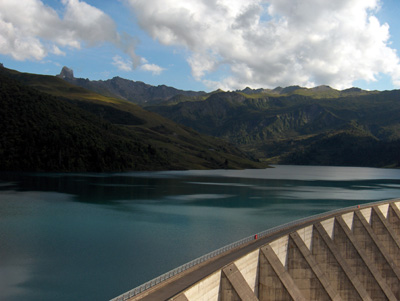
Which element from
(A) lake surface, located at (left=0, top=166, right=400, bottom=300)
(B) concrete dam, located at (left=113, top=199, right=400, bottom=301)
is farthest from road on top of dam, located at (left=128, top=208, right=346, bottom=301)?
(A) lake surface, located at (left=0, top=166, right=400, bottom=300)

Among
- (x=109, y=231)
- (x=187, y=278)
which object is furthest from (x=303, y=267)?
(x=109, y=231)

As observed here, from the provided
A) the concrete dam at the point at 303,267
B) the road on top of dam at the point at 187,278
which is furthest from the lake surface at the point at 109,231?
the road on top of dam at the point at 187,278

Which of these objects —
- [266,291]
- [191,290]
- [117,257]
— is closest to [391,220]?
[266,291]

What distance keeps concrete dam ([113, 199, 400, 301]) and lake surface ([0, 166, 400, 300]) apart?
36.1 feet

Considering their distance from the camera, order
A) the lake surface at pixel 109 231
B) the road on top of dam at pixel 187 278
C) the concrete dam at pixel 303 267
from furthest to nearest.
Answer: the lake surface at pixel 109 231 → the concrete dam at pixel 303 267 → the road on top of dam at pixel 187 278

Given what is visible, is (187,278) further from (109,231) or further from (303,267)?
(109,231)

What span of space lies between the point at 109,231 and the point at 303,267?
4389 cm

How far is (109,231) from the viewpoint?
2827 inches

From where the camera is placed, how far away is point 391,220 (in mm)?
63656

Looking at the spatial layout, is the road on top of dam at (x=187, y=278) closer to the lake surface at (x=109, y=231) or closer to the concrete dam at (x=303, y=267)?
the concrete dam at (x=303, y=267)

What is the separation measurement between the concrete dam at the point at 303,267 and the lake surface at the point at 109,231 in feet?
36.1

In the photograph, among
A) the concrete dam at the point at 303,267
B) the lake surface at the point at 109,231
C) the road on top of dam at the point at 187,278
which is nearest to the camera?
the road on top of dam at the point at 187,278

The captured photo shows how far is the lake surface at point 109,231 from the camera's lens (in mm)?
44125

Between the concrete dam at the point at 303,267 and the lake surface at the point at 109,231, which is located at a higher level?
the concrete dam at the point at 303,267
